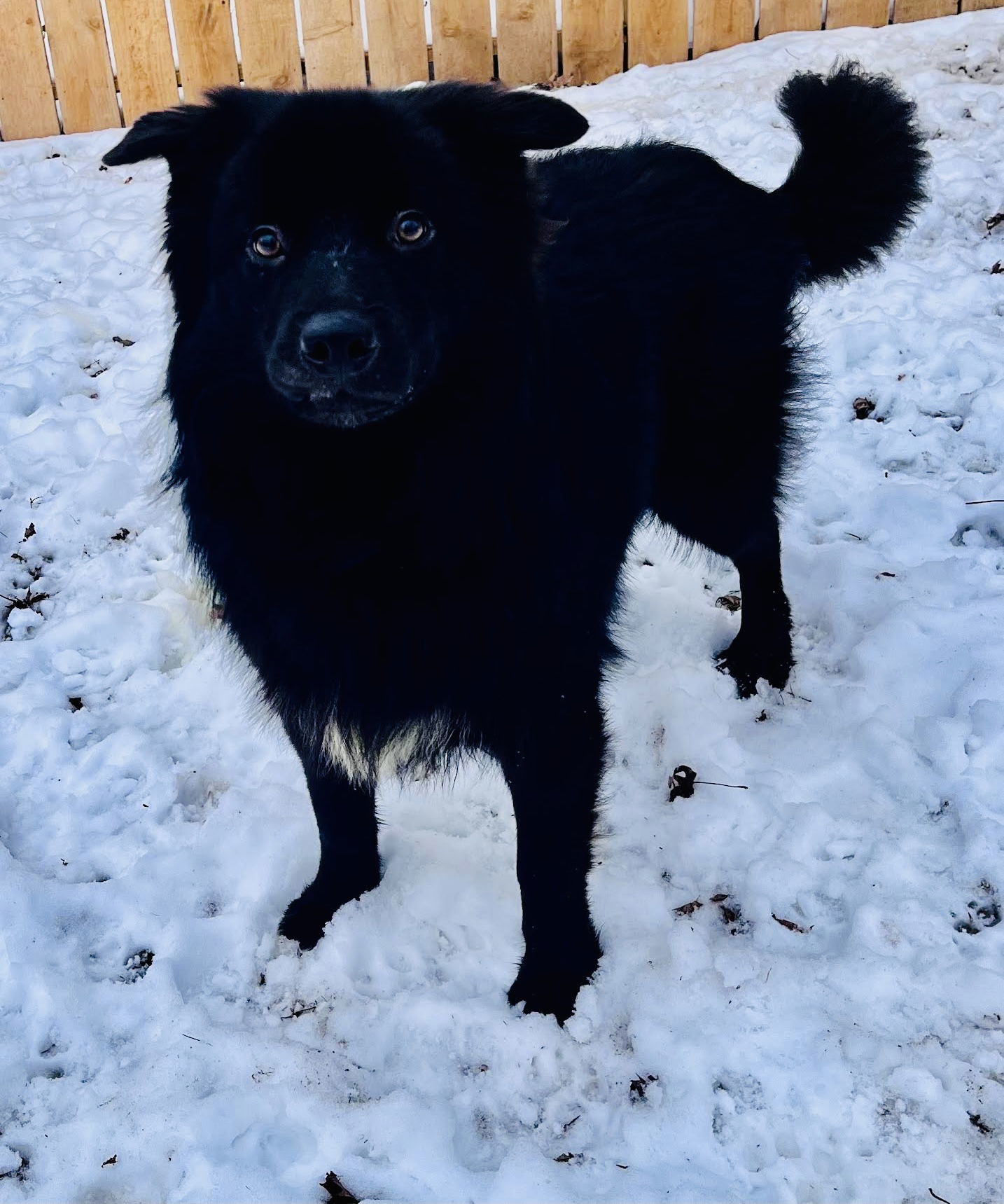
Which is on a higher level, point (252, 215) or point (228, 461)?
point (252, 215)

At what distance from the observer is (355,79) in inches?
225

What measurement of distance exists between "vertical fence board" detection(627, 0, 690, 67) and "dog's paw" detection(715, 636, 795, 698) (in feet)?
14.2

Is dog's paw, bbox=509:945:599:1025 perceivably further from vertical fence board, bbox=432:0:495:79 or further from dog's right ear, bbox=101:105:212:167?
vertical fence board, bbox=432:0:495:79

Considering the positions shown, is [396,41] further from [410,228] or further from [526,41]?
[410,228]

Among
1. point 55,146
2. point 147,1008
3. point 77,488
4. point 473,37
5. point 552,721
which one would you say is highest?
point 473,37

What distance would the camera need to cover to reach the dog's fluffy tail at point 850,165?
2.71 meters

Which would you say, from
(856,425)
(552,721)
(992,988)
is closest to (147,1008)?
(552,721)

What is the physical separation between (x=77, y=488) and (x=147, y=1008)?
6.89 ft

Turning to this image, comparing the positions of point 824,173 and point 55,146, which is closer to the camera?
point 824,173

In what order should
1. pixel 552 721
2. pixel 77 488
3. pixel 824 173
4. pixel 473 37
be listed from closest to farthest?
pixel 552 721
pixel 824 173
pixel 77 488
pixel 473 37

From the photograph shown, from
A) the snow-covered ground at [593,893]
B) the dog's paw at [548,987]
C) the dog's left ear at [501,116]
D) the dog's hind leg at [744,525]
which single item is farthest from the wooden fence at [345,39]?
the dog's paw at [548,987]

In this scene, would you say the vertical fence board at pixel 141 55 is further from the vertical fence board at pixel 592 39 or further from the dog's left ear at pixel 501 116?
the dog's left ear at pixel 501 116

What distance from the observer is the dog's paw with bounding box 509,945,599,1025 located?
214 centimetres

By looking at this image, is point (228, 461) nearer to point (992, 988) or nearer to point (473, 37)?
point (992, 988)
